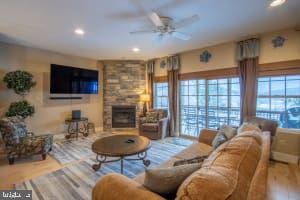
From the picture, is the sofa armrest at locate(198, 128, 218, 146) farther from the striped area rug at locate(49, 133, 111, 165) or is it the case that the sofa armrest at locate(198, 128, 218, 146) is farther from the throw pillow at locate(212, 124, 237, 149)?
the striped area rug at locate(49, 133, 111, 165)

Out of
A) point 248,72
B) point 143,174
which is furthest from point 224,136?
point 248,72

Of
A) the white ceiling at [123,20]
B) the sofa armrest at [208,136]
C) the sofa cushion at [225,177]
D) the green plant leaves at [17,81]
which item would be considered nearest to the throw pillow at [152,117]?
the white ceiling at [123,20]

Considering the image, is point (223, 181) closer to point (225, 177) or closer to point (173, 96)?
point (225, 177)

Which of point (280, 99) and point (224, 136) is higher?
point (280, 99)

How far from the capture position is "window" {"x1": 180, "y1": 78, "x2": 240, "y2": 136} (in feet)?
15.6

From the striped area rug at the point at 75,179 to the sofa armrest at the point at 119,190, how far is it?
1.15 meters

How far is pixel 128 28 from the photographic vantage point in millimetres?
3553

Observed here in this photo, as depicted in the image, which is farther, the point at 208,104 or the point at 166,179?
the point at 208,104

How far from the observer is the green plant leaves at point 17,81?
414 centimetres

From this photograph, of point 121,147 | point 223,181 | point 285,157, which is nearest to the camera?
point 223,181

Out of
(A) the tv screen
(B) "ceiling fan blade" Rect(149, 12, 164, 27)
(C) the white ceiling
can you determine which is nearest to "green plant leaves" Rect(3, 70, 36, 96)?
(A) the tv screen

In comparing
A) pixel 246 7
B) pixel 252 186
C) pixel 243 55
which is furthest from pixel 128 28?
pixel 252 186

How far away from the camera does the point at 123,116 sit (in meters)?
6.72

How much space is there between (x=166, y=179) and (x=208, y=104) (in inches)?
170
